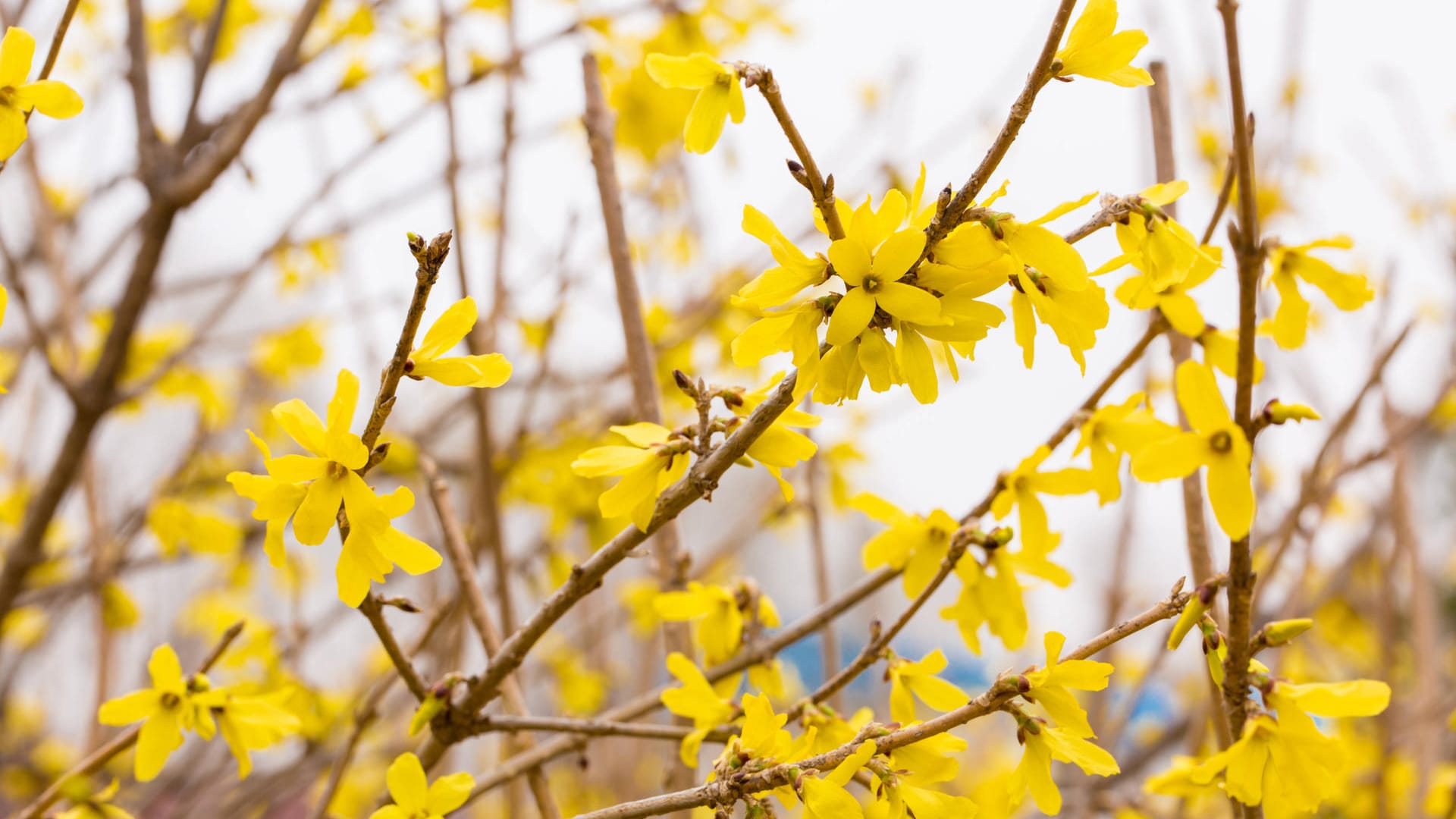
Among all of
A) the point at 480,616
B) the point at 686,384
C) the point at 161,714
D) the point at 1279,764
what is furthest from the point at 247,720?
the point at 1279,764

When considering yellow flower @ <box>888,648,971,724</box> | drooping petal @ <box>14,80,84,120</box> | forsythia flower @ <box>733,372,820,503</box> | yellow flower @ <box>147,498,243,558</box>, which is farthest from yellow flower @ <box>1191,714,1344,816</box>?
yellow flower @ <box>147,498,243,558</box>

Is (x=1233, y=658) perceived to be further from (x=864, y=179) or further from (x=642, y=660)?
(x=864, y=179)

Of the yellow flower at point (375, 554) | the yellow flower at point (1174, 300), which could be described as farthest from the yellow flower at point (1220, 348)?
the yellow flower at point (375, 554)

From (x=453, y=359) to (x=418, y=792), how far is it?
23 centimetres

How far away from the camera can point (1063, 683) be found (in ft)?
1.48

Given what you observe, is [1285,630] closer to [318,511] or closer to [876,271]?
[876,271]

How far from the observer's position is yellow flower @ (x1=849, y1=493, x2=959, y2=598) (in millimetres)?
619

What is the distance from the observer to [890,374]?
16.8 inches

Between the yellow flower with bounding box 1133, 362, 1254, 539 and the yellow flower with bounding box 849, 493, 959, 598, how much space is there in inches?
7.9

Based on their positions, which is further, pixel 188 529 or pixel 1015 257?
pixel 188 529

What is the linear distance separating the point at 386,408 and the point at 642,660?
3.23 feet

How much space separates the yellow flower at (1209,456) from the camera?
42cm

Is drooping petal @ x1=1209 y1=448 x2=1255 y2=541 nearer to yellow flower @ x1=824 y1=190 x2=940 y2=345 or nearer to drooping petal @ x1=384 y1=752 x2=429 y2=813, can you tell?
yellow flower @ x1=824 y1=190 x2=940 y2=345

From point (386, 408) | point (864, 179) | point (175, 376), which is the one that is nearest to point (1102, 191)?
point (386, 408)
